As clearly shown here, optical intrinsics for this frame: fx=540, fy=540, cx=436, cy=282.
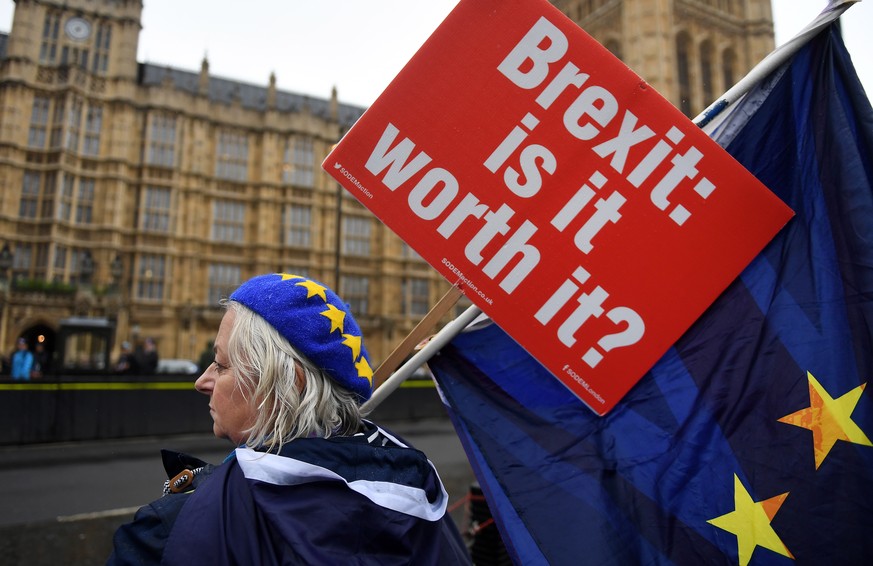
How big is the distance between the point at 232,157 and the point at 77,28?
9737 mm

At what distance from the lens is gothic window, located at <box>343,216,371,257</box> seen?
108 ft

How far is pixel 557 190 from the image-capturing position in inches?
66.9

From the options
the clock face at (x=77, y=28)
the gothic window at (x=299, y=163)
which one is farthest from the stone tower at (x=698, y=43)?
the clock face at (x=77, y=28)

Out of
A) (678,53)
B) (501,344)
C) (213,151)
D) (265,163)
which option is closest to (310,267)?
(265,163)

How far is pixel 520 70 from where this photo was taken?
1700mm

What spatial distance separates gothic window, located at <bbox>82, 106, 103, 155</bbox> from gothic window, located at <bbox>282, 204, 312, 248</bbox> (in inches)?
388

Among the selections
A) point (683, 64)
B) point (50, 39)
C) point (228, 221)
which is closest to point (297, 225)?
point (228, 221)

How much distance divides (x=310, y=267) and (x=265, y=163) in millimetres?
6466

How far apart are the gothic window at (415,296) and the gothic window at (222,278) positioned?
9755 millimetres

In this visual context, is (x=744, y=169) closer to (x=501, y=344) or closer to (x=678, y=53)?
(x=501, y=344)

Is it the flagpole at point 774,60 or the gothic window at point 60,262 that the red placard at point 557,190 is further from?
the gothic window at point 60,262

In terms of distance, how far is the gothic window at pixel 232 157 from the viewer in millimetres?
30562

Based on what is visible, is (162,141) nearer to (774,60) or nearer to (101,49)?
(101,49)

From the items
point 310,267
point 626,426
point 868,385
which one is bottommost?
point 626,426
